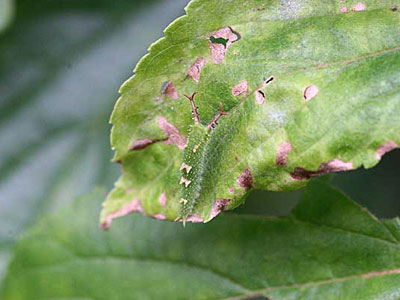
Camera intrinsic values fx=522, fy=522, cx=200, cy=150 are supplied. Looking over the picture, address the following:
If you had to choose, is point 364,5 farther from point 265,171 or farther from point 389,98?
point 265,171

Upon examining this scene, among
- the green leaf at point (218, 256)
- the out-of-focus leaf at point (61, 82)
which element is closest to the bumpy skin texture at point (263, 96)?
the green leaf at point (218, 256)

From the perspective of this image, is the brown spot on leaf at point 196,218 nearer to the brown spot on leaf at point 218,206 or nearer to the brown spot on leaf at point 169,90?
the brown spot on leaf at point 218,206

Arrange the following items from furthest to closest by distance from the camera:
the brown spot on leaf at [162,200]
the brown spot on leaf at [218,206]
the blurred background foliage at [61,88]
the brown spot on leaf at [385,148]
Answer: the blurred background foliage at [61,88] < the brown spot on leaf at [162,200] < the brown spot on leaf at [218,206] < the brown spot on leaf at [385,148]

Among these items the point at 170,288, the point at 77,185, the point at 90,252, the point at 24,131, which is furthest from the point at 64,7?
the point at 170,288

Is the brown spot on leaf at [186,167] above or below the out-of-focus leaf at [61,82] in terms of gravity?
above

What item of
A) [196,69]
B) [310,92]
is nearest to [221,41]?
[196,69]

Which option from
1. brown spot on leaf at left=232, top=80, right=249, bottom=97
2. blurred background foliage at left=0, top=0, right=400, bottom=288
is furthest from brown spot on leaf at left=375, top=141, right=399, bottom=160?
blurred background foliage at left=0, top=0, right=400, bottom=288
